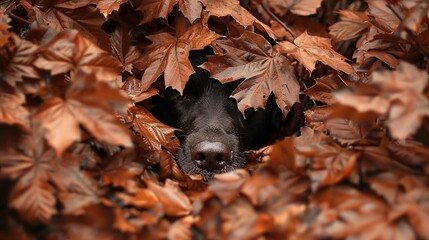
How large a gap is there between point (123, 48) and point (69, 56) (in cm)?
108

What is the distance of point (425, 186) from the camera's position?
178cm

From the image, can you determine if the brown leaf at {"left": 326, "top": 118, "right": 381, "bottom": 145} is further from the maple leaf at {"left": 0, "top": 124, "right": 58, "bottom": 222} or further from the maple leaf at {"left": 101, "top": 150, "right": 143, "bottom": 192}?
the maple leaf at {"left": 0, "top": 124, "right": 58, "bottom": 222}

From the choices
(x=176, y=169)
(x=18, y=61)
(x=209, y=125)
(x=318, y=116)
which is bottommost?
(x=209, y=125)

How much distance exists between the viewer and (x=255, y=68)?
2.91 meters

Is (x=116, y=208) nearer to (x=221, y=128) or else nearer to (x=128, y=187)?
(x=128, y=187)

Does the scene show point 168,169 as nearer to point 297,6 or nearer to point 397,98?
point 397,98

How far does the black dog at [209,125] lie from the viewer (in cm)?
306

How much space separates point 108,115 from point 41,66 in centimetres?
39

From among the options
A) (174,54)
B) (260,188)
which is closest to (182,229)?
(260,188)

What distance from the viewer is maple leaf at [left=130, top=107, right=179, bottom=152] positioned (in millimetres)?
2789

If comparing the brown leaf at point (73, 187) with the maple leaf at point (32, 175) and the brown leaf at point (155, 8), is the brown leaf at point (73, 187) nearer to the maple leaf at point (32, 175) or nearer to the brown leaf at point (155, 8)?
the maple leaf at point (32, 175)

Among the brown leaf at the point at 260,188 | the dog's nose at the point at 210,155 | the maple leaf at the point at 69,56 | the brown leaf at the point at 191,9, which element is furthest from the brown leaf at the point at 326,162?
the brown leaf at the point at 191,9

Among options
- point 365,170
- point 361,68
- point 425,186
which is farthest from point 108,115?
point 361,68

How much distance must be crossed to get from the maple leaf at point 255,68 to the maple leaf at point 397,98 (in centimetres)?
105
